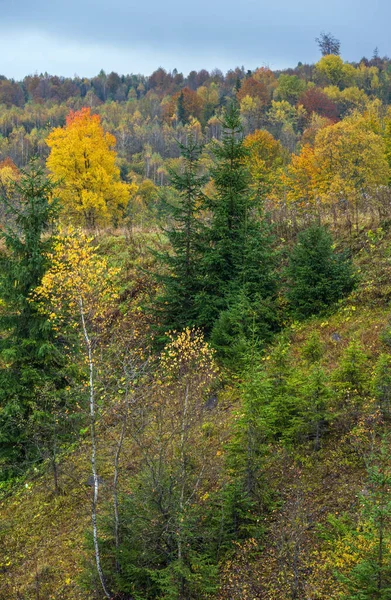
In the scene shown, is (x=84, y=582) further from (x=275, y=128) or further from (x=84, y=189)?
(x=275, y=128)

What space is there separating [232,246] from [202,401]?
6430 millimetres

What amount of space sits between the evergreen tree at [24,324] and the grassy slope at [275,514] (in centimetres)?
167

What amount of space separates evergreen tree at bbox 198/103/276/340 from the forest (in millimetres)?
70

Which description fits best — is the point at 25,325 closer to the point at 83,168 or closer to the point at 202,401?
the point at 202,401

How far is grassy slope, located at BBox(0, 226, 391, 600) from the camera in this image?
741 cm

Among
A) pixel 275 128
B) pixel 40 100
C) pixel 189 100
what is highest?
pixel 40 100

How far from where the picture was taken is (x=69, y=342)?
12766 millimetres

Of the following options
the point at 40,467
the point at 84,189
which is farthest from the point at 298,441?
the point at 84,189

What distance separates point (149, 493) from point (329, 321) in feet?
27.3

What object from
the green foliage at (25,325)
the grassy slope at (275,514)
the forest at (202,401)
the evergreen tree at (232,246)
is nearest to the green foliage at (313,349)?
the forest at (202,401)

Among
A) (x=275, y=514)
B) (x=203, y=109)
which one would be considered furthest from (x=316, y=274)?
(x=203, y=109)

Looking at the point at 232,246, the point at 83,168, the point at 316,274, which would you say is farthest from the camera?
the point at 83,168

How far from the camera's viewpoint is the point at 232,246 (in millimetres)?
14875

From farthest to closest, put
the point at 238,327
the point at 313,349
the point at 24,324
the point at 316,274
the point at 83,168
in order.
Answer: the point at 83,168, the point at 316,274, the point at 238,327, the point at 24,324, the point at 313,349
